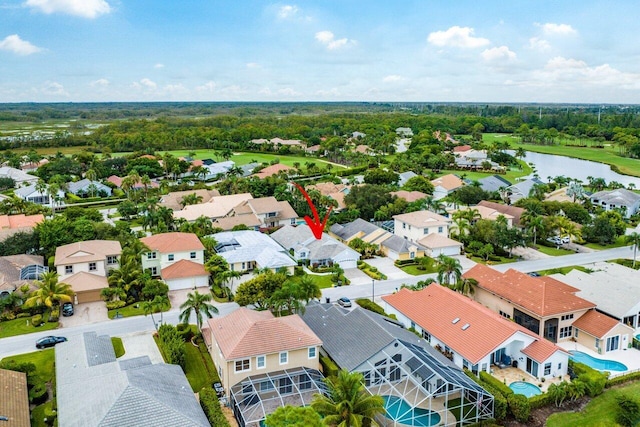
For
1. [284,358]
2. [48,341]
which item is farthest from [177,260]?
[284,358]

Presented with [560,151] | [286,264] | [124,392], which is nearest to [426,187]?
[286,264]

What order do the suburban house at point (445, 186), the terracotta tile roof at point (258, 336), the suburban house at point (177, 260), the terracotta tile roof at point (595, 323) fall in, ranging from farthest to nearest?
the suburban house at point (445, 186) → the suburban house at point (177, 260) → the terracotta tile roof at point (595, 323) → the terracotta tile roof at point (258, 336)

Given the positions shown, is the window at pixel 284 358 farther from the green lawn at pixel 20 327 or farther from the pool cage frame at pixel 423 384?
the green lawn at pixel 20 327

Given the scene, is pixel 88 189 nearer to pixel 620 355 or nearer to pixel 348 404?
pixel 348 404

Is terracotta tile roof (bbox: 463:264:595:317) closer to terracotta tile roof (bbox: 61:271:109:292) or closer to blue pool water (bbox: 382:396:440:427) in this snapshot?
blue pool water (bbox: 382:396:440:427)

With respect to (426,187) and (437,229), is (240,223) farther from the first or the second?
(426,187)

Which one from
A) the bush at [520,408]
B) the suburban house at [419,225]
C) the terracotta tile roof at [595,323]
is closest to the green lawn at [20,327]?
the bush at [520,408]

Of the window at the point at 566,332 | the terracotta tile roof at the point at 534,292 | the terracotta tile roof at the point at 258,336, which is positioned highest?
the terracotta tile roof at the point at 258,336
